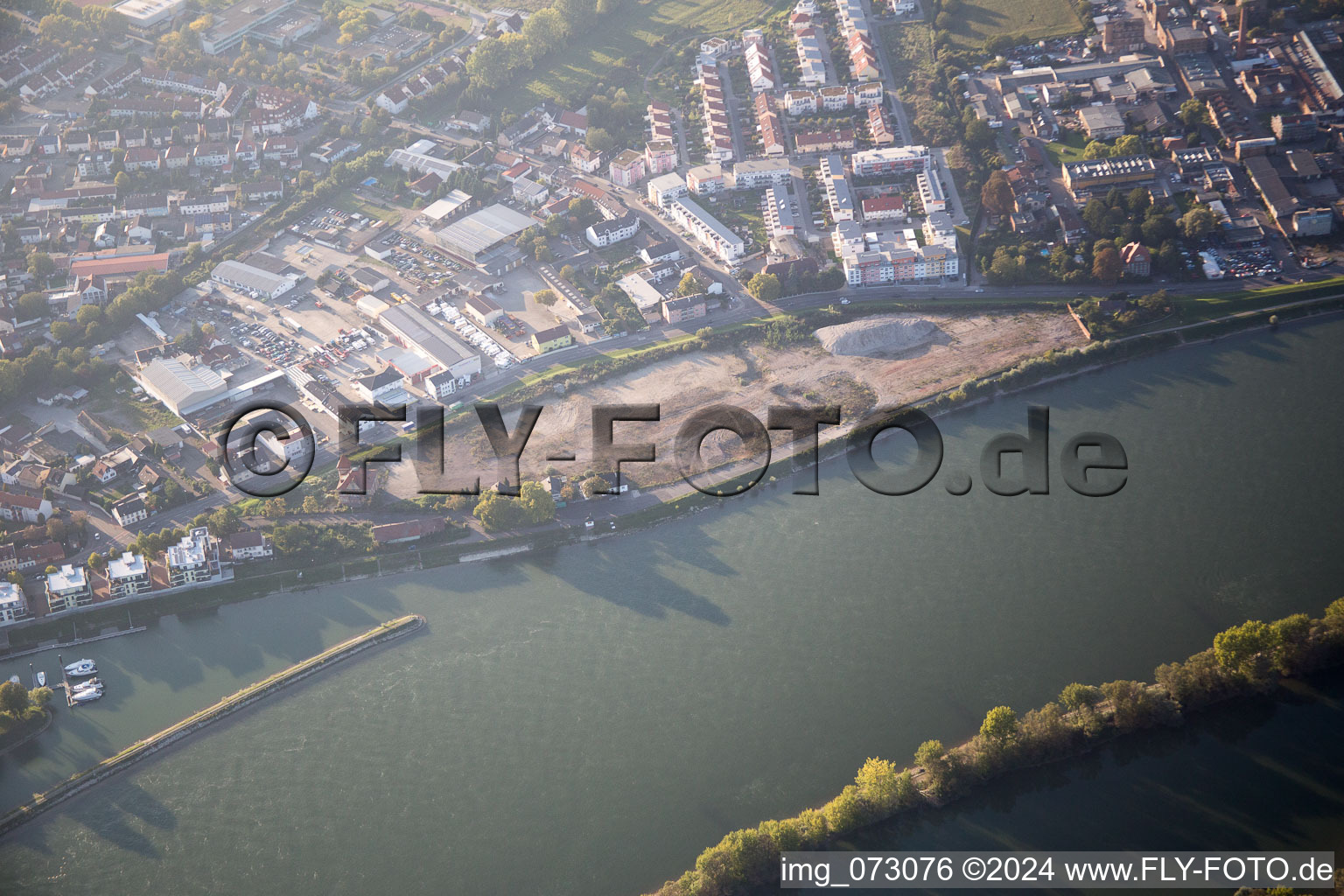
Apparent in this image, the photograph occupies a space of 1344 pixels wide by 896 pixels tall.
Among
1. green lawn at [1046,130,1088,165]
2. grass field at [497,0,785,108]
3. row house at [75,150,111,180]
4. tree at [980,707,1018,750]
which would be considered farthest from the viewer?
grass field at [497,0,785,108]

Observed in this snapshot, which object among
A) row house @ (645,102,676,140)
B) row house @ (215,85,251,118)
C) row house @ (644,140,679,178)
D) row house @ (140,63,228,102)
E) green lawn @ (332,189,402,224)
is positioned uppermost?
row house @ (140,63,228,102)

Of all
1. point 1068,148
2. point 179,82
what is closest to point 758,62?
point 1068,148

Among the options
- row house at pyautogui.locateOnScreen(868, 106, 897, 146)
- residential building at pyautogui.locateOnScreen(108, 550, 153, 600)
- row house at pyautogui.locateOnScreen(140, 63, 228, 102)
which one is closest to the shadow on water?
residential building at pyautogui.locateOnScreen(108, 550, 153, 600)

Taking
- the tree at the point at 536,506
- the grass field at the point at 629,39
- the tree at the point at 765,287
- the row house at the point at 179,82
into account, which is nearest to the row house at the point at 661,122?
the grass field at the point at 629,39

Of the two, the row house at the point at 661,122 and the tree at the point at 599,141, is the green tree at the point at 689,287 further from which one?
the tree at the point at 599,141

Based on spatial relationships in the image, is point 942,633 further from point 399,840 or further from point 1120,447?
point 399,840

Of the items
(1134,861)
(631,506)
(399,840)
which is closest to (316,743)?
(399,840)

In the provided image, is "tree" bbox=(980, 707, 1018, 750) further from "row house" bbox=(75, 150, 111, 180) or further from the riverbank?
"row house" bbox=(75, 150, 111, 180)
